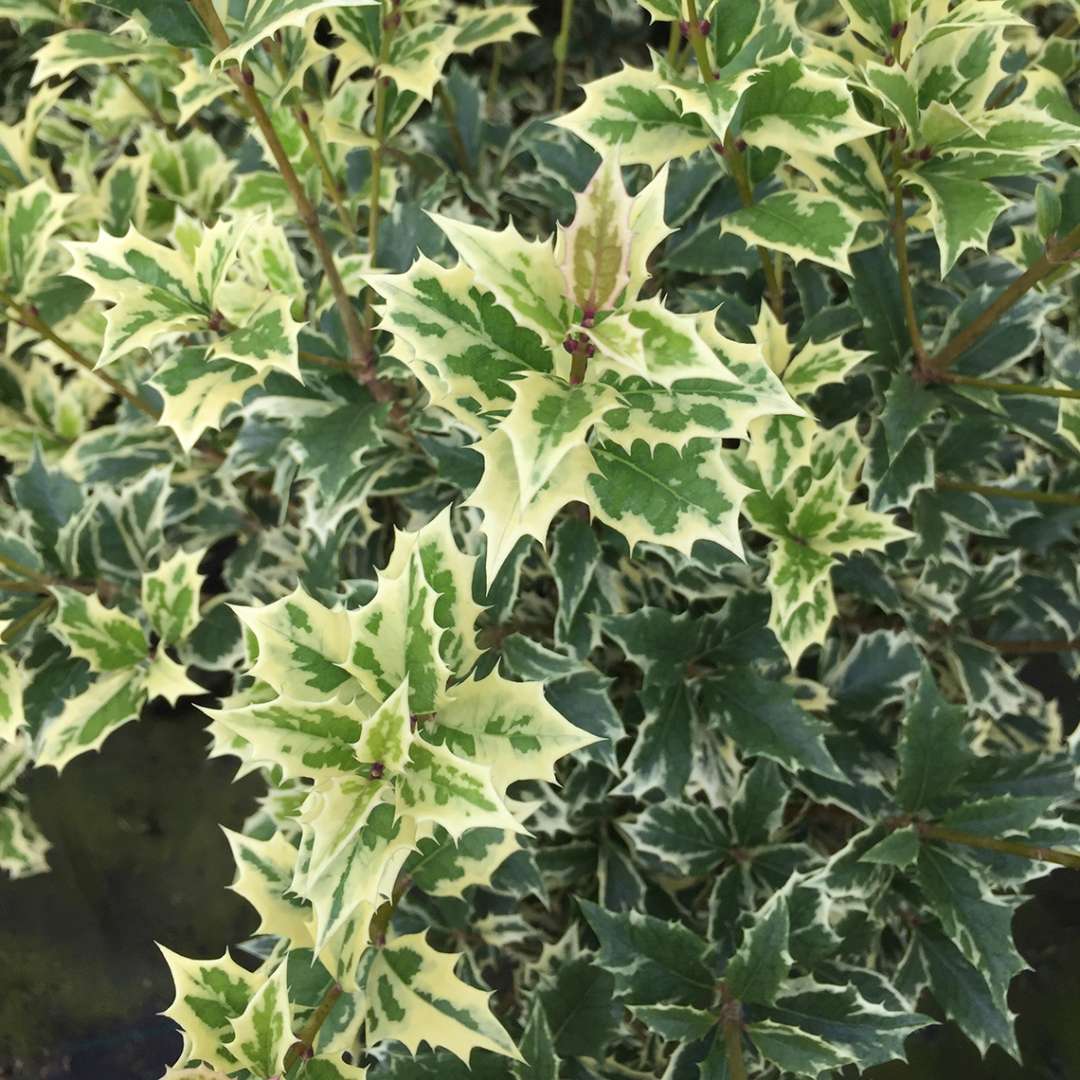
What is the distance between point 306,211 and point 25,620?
0.60 m

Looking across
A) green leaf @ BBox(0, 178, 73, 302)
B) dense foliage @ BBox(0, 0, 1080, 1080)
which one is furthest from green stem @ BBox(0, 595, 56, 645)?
green leaf @ BBox(0, 178, 73, 302)

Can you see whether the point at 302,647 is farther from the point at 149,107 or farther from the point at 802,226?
the point at 149,107

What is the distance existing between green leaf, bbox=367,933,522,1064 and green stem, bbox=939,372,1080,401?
79 cm

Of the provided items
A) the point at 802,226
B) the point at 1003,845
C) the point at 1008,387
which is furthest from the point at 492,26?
the point at 1003,845

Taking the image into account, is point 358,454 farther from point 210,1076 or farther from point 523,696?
point 210,1076

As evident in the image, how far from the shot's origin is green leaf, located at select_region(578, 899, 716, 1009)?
40.1 inches

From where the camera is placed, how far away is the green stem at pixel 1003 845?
0.94 meters

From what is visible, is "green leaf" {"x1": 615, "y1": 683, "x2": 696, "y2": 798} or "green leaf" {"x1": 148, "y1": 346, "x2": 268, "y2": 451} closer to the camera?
"green leaf" {"x1": 148, "y1": 346, "x2": 268, "y2": 451}

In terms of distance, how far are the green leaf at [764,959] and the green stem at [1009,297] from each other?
62 cm

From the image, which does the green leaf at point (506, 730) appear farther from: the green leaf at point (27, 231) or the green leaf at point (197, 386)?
the green leaf at point (27, 231)

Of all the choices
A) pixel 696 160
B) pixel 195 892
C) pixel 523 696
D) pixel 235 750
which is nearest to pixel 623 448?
pixel 523 696

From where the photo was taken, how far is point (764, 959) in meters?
0.96

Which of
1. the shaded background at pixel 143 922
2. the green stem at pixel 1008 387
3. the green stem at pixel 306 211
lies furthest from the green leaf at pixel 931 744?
the green stem at pixel 306 211

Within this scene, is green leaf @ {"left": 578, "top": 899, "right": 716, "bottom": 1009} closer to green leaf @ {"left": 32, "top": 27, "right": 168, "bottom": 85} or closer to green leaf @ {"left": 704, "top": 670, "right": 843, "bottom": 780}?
green leaf @ {"left": 704, "top": 670, "right": 843, "bottom": 780}
